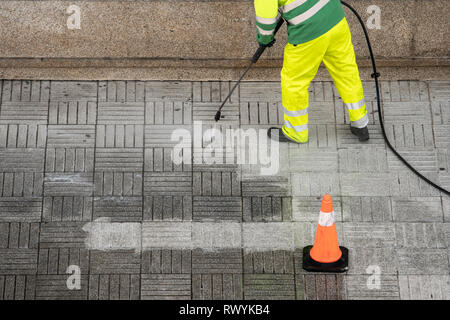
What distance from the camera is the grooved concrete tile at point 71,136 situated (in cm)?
583

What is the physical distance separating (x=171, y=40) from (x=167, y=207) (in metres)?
2.03

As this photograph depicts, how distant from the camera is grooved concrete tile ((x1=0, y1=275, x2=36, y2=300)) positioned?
5.36 meters

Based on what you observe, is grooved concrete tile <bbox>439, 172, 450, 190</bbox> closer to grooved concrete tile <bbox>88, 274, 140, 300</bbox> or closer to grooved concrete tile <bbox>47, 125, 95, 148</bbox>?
grooved concrete tile <bbox>88, 274, 140, 300</bbox>

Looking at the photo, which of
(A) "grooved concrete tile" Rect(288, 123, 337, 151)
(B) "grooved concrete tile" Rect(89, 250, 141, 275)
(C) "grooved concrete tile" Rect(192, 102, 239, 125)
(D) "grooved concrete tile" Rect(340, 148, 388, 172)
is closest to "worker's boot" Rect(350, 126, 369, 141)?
(D) "grooved concrete tile" Rect(340, 148, 388, 172)

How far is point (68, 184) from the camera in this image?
5688 mm

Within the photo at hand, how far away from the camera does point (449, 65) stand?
6.19 meters

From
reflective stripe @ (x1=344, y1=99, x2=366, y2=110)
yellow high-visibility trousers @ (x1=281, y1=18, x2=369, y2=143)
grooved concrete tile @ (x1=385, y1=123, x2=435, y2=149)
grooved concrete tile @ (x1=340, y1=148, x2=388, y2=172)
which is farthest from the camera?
grooved concrete tile @ (x1=385, y1=123, x2=435, y2=149)

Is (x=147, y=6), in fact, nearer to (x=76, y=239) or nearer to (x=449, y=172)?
(x=76, y=239)

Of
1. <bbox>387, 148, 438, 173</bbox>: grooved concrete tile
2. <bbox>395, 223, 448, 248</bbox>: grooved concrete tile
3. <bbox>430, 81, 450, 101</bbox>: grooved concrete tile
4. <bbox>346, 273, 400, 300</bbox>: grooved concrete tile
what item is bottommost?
<bbox>346, 273, 400, 300</bbox>: grooved concrete tile

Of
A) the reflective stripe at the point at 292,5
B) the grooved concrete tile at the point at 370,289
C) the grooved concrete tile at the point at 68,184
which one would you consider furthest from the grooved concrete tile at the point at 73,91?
the grooved concrete tile at the point at 370,289

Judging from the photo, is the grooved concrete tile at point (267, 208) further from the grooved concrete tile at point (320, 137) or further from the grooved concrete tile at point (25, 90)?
the grooved concrete tile at point (25, 90)

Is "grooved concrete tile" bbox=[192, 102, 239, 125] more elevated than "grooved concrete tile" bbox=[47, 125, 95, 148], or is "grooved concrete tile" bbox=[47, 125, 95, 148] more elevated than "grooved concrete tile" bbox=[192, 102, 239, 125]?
"grooved concrete tile" bbox=[192, 102, 239, 125]

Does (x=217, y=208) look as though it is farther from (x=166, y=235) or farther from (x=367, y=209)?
(x=367, y=209)

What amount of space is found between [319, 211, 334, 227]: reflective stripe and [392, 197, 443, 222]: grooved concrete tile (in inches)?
40.1
